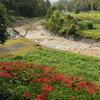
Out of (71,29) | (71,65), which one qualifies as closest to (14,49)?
(71,65)

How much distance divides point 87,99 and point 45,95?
4.93ft

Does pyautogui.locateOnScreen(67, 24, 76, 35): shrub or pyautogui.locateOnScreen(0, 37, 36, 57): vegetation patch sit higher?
pyautogui.locateOnScreen(67, 24, 76, 35): shrub

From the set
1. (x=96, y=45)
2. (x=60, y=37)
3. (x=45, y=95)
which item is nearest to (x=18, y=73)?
(x=45, y=95)

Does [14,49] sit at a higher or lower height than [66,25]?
lower

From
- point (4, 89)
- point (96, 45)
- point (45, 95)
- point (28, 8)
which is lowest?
point (96, 45)

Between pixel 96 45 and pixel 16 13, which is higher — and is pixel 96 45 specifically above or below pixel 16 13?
below

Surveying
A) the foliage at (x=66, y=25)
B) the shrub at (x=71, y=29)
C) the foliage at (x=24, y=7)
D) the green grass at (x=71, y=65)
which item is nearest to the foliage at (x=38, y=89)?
the green grass at (x=71, y=65)

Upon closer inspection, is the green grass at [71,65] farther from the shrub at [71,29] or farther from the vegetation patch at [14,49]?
the shrub at [71,29]

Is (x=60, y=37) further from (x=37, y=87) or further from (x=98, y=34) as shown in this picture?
(x=37, y=87)

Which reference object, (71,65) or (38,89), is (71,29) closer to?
(71,65)

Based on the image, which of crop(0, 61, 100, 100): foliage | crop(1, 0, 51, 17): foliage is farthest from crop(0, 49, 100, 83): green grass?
crop(1, 0, 51, 17): foliage

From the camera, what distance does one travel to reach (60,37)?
2384 centimetres

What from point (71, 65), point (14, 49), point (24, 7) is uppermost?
point (24, 7)

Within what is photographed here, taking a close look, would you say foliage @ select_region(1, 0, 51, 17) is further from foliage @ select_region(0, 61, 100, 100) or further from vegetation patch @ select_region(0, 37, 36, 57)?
foliage @ select_region(0, 61, 100, 100)
